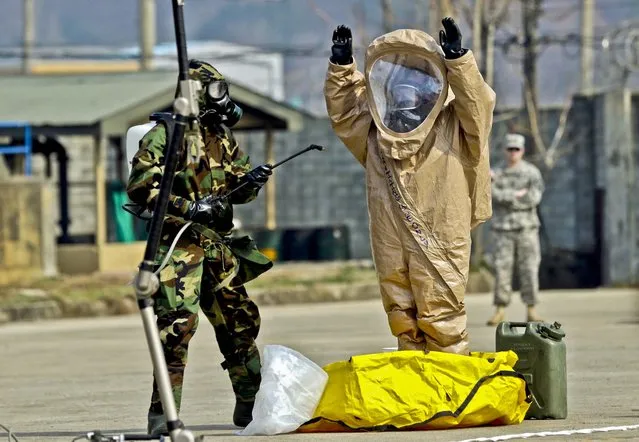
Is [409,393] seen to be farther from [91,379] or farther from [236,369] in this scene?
[91,379]

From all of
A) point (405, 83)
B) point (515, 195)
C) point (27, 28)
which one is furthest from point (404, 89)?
point (27, 28)

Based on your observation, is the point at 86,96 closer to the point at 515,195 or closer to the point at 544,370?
the point at 515,195

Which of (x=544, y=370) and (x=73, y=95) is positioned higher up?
(x=73, y=95)

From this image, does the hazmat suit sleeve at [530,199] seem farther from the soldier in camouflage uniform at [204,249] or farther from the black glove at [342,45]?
the soldier in camouflage uniform at [204,249]

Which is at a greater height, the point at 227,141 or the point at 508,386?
the point at 227,141

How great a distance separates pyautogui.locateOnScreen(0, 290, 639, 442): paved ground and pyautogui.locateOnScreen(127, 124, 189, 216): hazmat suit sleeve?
3.96ft

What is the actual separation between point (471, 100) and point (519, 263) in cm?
780

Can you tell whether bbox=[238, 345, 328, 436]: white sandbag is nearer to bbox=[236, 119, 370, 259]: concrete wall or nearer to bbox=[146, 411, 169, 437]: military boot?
bbox=[146, 411, 169, 437]: military boot

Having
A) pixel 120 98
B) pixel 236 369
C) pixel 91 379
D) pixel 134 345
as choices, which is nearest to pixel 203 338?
pixel 134 345

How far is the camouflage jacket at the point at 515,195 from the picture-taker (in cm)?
1638

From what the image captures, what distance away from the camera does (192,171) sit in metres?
8.89

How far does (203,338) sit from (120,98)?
11392mm

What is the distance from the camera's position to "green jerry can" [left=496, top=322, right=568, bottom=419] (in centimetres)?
902

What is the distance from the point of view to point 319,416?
8656 mm
